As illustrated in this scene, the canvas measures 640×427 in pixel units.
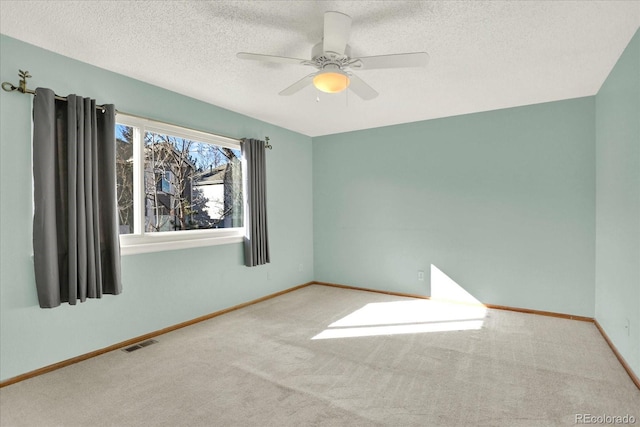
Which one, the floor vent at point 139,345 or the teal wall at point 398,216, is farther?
the floor vent at point 139,345

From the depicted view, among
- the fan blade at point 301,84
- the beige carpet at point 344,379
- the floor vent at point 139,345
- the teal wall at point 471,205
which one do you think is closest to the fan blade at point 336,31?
the fan blade at point 301,84

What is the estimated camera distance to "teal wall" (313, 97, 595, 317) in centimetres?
368

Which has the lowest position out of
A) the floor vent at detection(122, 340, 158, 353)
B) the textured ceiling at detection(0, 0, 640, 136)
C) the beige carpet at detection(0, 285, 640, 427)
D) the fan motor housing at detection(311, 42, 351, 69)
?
the beige carpet at detection(0, 285, 640, 427)

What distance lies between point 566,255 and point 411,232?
5.87 feet

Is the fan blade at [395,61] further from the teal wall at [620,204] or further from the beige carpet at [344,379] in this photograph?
the beige carpet at [344,379]

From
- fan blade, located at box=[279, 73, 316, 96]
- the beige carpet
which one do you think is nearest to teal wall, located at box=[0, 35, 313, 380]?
the beige carpet

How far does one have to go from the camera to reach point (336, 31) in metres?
1.99

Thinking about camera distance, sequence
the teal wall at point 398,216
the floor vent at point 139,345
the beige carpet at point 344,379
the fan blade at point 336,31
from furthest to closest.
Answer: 1. the floor vent at point 139,345
2. the teal wall at point 398,216
3. the beige carpet at point 344,379
4. the fan blade at point 336,31

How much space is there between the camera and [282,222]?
4.95m

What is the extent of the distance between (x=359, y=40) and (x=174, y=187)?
7.94 feet

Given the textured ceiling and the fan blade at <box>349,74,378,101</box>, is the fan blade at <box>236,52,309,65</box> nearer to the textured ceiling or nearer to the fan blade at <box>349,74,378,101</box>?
the textured ceiling

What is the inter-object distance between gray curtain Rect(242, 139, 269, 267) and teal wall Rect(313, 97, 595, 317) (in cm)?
137

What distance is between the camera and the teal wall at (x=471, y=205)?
3680mm

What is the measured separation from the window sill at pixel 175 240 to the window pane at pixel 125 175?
13 cm
